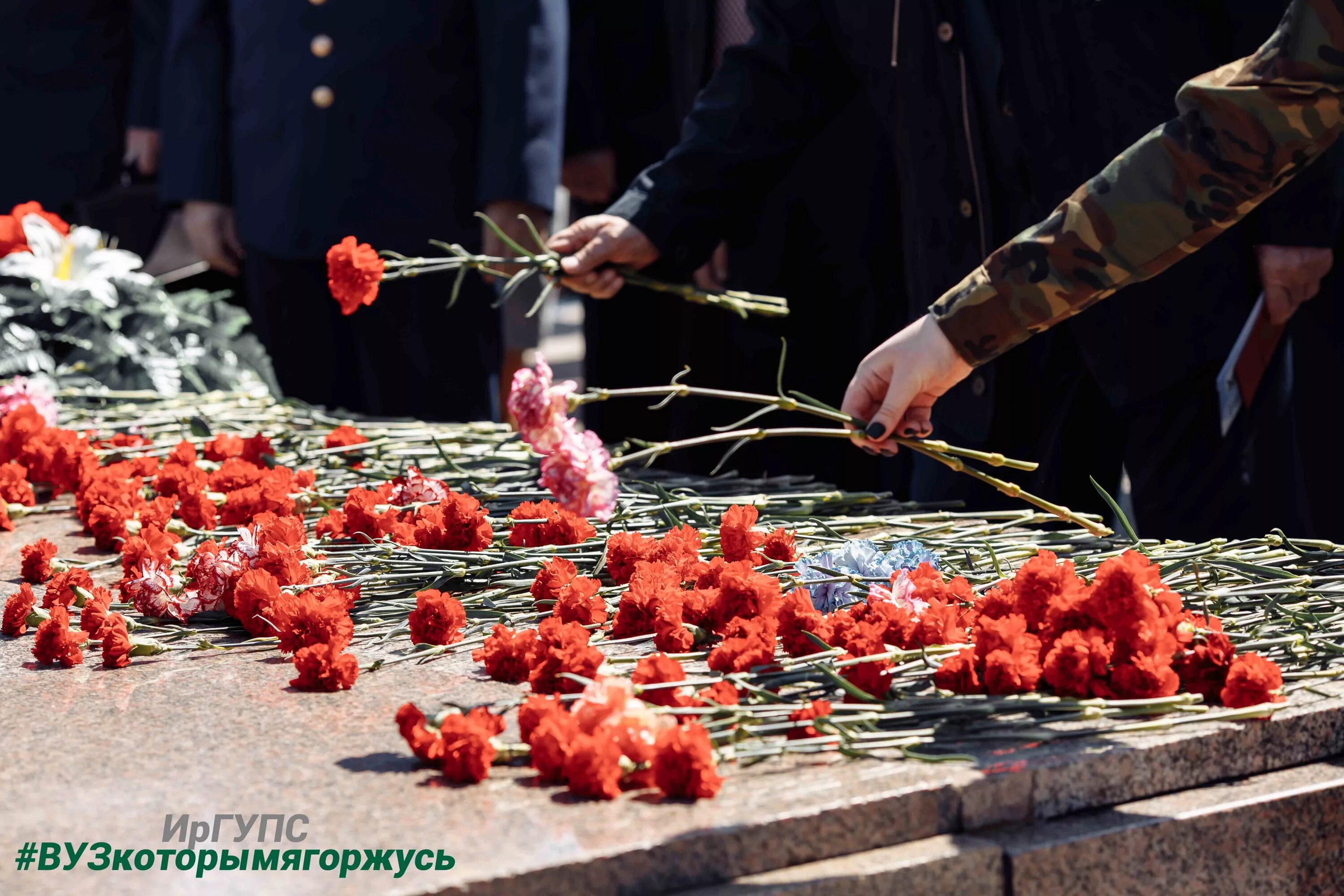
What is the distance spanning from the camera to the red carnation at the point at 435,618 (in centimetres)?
157

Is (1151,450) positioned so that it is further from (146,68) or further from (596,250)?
(146,68)

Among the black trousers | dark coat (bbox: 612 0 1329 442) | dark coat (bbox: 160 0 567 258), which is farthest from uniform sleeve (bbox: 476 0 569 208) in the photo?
dark coat (bbox: 612 0 1329 442)

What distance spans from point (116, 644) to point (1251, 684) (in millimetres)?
1200

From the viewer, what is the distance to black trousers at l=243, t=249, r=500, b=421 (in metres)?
3.40

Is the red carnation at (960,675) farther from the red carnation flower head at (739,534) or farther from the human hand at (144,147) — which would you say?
the human hand at (144,147)

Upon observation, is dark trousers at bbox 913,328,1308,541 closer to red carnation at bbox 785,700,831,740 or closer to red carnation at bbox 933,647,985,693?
red carnation at bbox 933,647,985,693

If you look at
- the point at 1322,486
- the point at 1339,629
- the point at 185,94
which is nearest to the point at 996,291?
the point at 1339,629

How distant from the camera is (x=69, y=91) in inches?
176

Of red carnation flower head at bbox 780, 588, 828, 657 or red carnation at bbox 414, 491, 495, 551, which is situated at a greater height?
red carnation at bbox 414, 491, 495, 551

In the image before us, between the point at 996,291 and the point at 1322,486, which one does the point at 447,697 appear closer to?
the point at 996,291

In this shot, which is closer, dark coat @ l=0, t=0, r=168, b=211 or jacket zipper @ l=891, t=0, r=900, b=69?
jacket zipper @ l=891, t=0, r=900, b=69

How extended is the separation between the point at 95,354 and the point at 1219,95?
240 centimetres

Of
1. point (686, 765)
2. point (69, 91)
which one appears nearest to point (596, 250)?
point (686, 765)

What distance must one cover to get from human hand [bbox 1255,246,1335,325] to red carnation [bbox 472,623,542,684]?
59.3 inches
